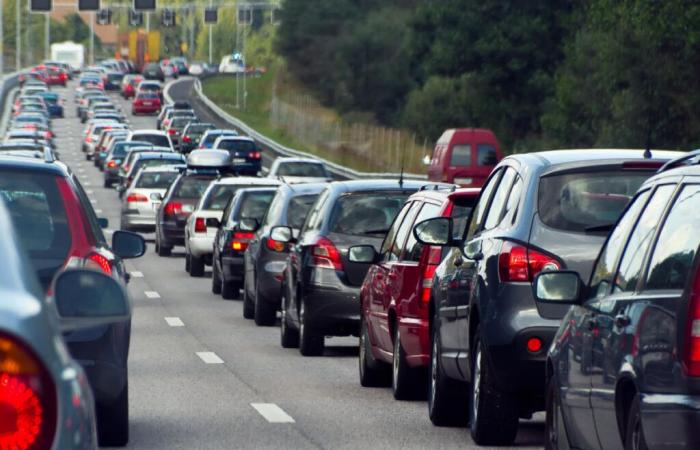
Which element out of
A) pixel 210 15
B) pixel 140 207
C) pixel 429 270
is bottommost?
pixel 140 207

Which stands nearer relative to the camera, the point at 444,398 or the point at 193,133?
the point at 444,398

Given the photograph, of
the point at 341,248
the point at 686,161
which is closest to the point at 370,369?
the point at 341,248

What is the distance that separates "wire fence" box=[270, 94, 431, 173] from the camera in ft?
237

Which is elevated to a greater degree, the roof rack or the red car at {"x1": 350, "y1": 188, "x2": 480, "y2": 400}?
the roof rack

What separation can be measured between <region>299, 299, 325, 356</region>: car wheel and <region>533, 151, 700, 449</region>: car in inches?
330

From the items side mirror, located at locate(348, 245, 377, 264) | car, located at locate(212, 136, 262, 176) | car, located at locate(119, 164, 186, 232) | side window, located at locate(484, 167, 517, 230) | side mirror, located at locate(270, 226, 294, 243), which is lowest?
car, located at locate(212, 136, 262, 176)

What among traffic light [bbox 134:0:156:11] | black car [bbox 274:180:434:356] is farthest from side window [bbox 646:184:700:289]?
traffic light [bbox 134:0:156:11]

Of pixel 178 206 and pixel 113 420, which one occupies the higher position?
pixel 113 420

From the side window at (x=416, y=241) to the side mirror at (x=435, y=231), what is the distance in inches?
41.6

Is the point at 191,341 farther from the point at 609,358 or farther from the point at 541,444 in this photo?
the point at 609,358

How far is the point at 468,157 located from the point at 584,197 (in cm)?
3679

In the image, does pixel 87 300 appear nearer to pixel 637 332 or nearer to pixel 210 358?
pixel 637 332

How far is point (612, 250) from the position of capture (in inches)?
307

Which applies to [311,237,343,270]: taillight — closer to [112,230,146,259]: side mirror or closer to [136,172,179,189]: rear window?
[112,230,146,259]: side mirror
